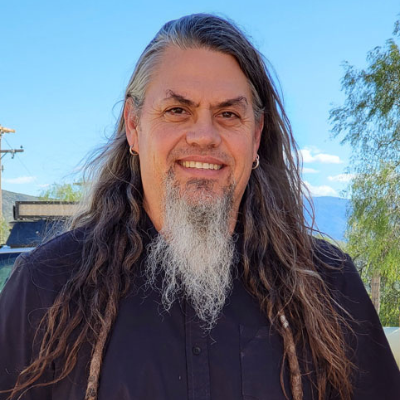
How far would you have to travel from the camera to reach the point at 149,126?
7.76ft

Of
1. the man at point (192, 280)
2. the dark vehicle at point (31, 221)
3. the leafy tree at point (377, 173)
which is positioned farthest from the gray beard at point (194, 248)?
the leafy tree at point (377, 173)

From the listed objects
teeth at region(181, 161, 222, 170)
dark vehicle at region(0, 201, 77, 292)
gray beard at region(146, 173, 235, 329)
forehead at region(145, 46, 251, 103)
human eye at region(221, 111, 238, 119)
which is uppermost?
dark vehicle at region(0, 201, 77, 292)

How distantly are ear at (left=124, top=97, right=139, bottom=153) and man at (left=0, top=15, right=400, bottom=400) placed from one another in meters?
0.01

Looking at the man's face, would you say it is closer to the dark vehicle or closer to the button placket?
the button placket

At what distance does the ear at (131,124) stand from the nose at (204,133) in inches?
15.5

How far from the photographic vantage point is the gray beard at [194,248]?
2270 millimetres

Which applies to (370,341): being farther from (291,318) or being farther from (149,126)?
(149,126)

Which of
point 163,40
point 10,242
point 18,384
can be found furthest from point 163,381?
point 10,242

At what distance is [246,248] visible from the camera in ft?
8.08

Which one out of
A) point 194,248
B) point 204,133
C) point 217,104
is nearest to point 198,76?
point 217,104

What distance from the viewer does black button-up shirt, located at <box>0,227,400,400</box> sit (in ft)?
6.55

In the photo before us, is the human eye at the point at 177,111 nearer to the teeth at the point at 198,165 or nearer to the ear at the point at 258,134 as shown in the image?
the teeth at the point at 198,165

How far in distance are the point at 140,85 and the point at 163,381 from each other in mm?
1276

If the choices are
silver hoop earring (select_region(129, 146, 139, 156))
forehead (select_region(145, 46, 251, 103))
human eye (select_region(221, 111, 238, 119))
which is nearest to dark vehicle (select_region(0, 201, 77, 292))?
silver hoop earring (select_region(129, 146, 139, 156))
